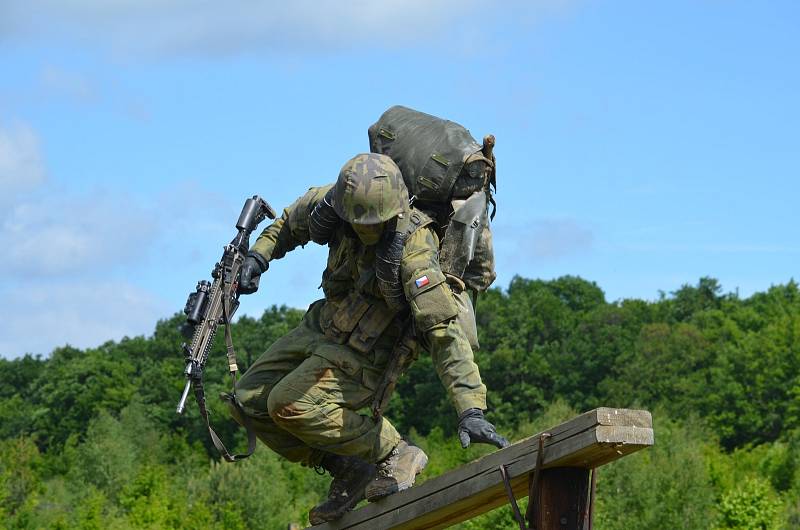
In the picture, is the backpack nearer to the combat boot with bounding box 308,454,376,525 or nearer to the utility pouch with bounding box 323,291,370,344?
the utility pouch with bounding box 323,291,370,344

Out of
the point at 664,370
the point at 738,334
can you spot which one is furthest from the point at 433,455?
the point at 738,334

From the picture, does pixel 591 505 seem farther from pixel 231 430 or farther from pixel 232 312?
pixel 231 430

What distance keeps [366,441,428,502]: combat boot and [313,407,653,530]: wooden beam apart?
88mm

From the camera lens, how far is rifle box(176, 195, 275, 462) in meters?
9.91

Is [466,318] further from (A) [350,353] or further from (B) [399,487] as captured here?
(B) [399,487]

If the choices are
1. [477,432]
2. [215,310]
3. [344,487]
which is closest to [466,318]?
[477,432]

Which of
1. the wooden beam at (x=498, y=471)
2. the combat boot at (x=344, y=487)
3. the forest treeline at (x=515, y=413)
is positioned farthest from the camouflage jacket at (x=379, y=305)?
the forest treeline at (x=515, y=413)

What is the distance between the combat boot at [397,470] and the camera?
9789mm

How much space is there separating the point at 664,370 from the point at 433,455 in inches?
672

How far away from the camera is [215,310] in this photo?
10055 mm

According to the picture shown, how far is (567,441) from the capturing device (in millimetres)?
8289

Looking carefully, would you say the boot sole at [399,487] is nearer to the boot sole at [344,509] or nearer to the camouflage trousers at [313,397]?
the camouflage trousers at [313,397]

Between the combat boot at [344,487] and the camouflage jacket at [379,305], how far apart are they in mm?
707

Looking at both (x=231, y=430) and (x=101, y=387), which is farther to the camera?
(x=101, y=387)
